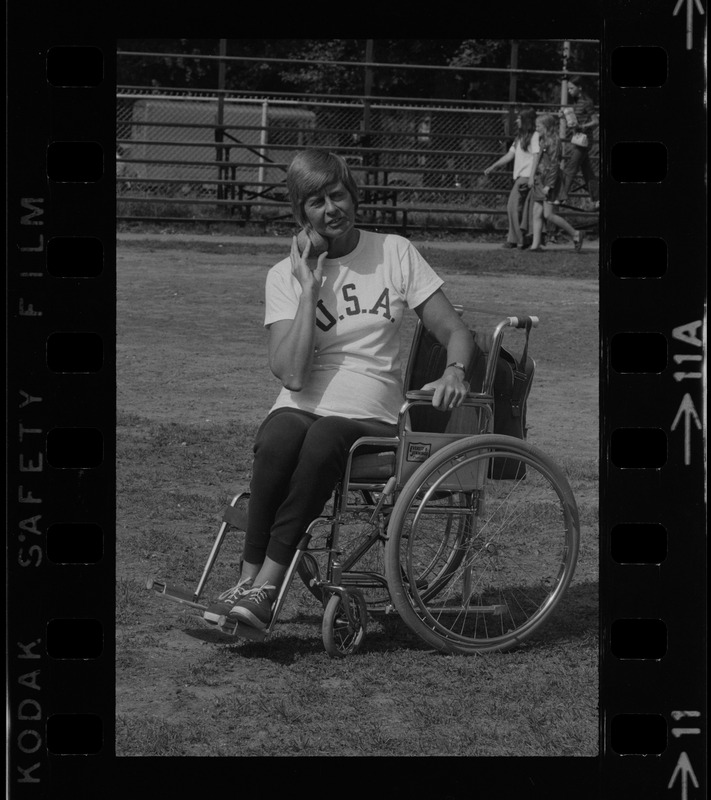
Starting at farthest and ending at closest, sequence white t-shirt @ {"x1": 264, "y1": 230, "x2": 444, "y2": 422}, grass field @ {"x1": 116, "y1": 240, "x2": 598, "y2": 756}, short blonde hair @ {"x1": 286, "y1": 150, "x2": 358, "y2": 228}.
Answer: white t-shirt @ {"x1": 264, "y1": 230, "x2": 444, "y2": 422}, short blonde hair @ {"x1": 286, "y1": 150, "x2": 358, "y2": 228}, grass field @ {"x1": 116, "y1": 240, "x2": 598, "y2": 756}

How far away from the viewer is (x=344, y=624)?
4113mm

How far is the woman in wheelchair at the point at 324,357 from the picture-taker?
12.9 ft

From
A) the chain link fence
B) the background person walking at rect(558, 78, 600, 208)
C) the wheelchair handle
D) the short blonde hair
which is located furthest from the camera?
the chain link fence

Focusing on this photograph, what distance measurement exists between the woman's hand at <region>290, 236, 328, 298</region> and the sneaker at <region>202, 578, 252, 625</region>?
0.89 m

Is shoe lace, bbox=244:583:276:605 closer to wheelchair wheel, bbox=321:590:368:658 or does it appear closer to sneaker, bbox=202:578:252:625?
sneaker, bbox=202:578:252:625

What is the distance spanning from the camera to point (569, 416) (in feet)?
25.5

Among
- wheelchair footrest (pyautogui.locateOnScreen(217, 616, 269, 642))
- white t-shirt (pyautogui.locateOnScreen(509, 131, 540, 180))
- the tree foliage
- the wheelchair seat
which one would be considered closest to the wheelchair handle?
the wheelchair seat

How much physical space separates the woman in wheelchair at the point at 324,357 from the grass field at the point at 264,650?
26 cm
